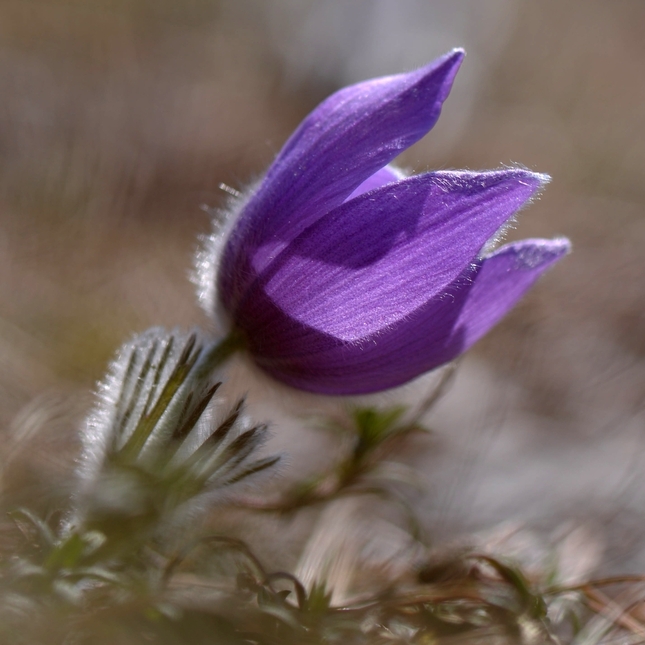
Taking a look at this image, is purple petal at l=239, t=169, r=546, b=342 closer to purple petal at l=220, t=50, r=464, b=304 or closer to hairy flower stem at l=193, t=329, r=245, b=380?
purple petal at l=220, t=50, r=464, b=304

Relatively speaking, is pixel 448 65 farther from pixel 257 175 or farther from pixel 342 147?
pixel 257 175

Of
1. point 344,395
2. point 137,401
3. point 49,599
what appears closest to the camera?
point 49,599

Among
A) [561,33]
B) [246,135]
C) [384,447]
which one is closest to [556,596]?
[384,447]

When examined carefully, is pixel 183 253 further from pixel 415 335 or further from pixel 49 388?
pixel 415 335

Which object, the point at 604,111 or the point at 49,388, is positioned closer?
the point at 49,388

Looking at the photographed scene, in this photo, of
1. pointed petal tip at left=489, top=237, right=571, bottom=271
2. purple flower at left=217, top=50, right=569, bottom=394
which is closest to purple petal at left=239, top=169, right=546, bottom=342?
purple flower at left=217, top=50, right=569, bottom=394

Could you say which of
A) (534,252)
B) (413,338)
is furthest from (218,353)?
(534,252)

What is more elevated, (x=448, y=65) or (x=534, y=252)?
(x=448, y=65)

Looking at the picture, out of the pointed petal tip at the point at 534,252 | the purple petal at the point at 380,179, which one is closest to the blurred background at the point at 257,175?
the purple petal at the point at 380,179
